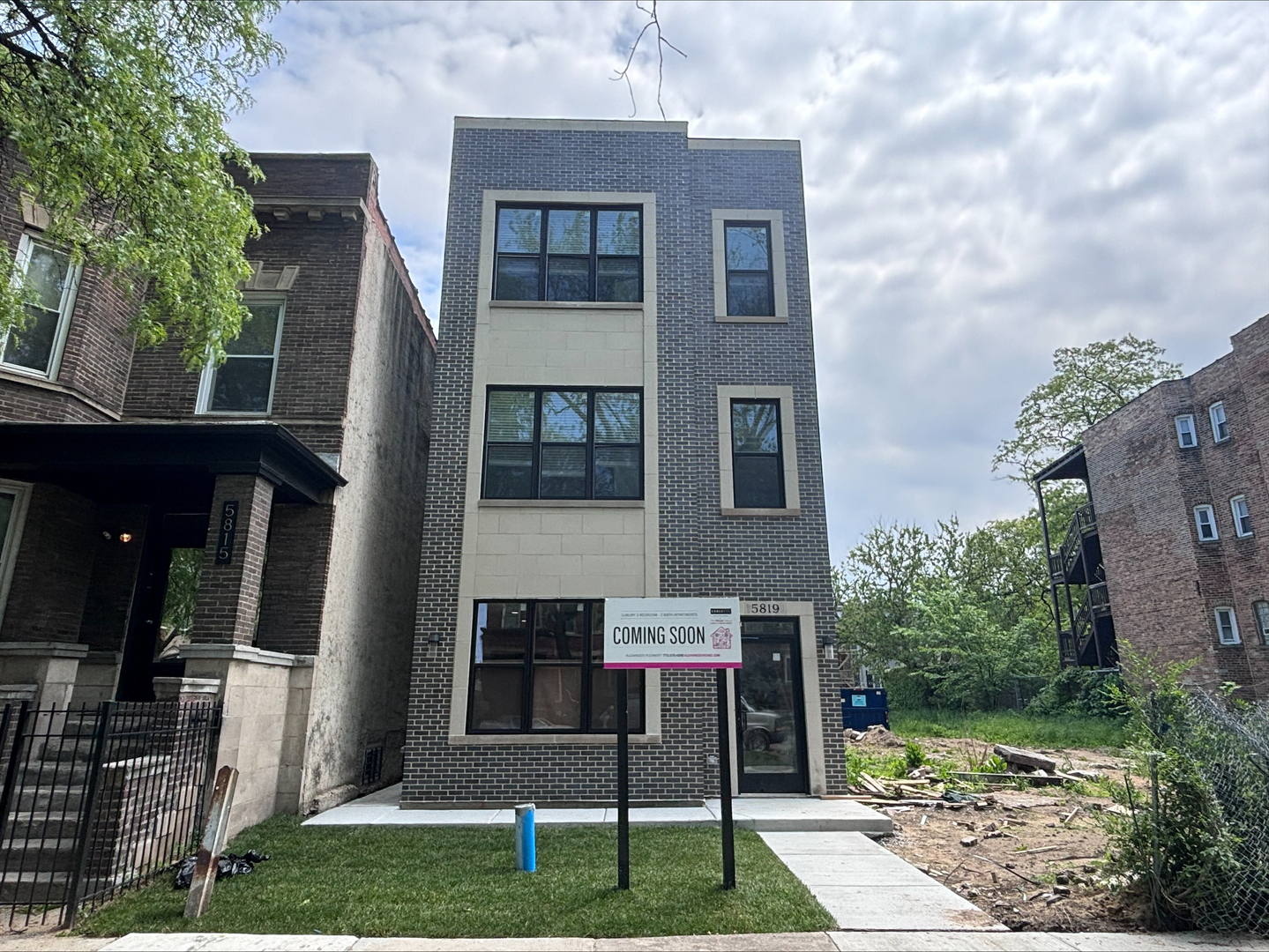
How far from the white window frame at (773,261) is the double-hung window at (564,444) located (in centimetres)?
223

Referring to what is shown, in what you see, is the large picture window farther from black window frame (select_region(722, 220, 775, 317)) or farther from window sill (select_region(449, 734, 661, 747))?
black window frame (select_region(722, 220, 775, 317))

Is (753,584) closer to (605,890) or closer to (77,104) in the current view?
(605,890)

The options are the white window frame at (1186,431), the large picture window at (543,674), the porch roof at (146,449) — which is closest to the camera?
the porch roof at (146,449)

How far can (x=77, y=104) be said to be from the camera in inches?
303

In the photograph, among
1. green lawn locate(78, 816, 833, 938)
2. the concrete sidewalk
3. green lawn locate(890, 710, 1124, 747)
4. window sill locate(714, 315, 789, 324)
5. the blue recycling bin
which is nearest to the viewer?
the concrete sidewalk

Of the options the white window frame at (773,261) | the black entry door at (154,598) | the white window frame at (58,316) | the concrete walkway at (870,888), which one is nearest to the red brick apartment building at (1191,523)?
the white window frame at (773,261)

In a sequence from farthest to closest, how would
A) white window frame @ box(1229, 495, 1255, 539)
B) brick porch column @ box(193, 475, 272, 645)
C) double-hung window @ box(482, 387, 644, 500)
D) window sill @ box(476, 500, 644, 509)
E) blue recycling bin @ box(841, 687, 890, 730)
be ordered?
1. white window frame @ box(1229, 495, 1255, 539)
2. blue recycling bin @ box(841, 687, 890, 730)
3. double-hung window @ box(482, 387, 644, 500)
4. window sill @ box(476, 500, 644, 509)
5. brick porch column @ box(193, 475, 272, 645)

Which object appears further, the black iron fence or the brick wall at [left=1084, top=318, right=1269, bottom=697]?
the brick wall at [left=1084, top=318, right=1269, bottom=697]

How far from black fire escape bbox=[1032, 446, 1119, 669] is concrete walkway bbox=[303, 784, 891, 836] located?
67.7 feet

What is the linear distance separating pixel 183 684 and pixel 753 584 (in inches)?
285

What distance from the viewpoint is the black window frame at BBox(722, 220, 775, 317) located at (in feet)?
41.2

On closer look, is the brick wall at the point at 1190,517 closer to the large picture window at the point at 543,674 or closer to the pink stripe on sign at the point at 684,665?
the large picture window at the point at 543,674

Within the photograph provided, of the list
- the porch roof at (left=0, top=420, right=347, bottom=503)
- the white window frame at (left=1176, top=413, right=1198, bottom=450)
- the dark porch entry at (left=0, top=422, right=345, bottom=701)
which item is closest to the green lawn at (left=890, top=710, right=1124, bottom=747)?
the white window frame at (left=1176, top=413, right=1198, bottom=450)

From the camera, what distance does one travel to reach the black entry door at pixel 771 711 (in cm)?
1080
